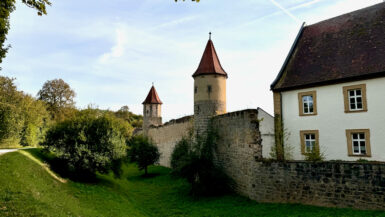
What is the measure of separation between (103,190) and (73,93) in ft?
112

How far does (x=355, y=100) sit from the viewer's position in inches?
626

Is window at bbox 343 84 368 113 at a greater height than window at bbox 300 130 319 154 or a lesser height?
greater

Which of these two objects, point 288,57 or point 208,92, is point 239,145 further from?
point 288,57

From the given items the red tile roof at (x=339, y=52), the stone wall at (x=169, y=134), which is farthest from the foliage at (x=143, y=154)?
the red tile roof at (x=339, y=52)

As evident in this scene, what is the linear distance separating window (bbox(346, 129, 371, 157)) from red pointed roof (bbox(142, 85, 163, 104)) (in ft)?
113

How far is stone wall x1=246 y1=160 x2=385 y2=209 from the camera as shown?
393 inches

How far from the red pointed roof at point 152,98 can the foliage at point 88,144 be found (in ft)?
96.3

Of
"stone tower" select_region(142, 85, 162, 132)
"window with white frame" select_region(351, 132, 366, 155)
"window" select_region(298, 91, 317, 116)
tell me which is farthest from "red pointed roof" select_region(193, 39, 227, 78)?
"stone tower" select_region(142, 85, 162, 132)

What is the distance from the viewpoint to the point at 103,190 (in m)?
14.6

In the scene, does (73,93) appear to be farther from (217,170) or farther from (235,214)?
(235,214)

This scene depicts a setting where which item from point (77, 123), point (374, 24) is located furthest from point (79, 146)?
point (374, 24)

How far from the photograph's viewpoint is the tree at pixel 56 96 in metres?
43.1

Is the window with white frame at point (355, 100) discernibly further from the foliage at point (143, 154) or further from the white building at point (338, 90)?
the foliage at point (143, 154)

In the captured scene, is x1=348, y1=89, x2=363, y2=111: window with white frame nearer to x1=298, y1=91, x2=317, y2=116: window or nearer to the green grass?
x1=298, y1=91, x2=317, y2=116: window
